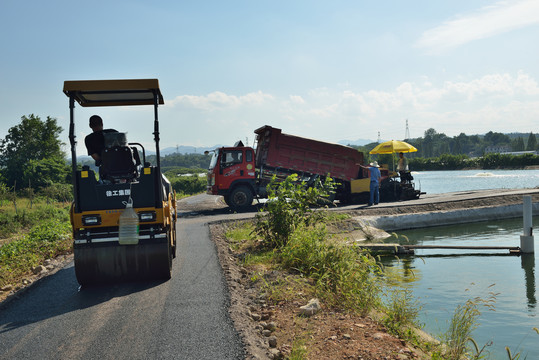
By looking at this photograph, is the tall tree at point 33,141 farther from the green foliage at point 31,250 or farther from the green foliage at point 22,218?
the green foliage at point 31,250

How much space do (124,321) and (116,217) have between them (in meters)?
1.97

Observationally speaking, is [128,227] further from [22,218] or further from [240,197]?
[22,218]

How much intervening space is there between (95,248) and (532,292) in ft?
30.7

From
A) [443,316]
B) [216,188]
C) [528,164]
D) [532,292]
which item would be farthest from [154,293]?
[528,164]

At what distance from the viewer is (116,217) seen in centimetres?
683

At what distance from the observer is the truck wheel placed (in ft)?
62.3

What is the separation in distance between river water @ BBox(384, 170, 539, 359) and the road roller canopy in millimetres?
6042

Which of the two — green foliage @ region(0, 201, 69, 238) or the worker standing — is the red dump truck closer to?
the worker standing

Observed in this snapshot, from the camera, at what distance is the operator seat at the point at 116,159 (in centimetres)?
710

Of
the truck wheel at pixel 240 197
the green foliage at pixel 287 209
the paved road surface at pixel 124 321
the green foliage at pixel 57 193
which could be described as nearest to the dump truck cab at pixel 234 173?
the truck wheel at pixel 240 197

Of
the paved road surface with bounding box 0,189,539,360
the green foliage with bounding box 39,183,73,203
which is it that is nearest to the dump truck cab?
the paved road surface with bounding box 0,189,539,360

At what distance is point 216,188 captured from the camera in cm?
1891

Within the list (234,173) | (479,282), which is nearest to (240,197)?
(234,173)

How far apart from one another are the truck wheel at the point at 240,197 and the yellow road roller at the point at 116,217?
11854mm
